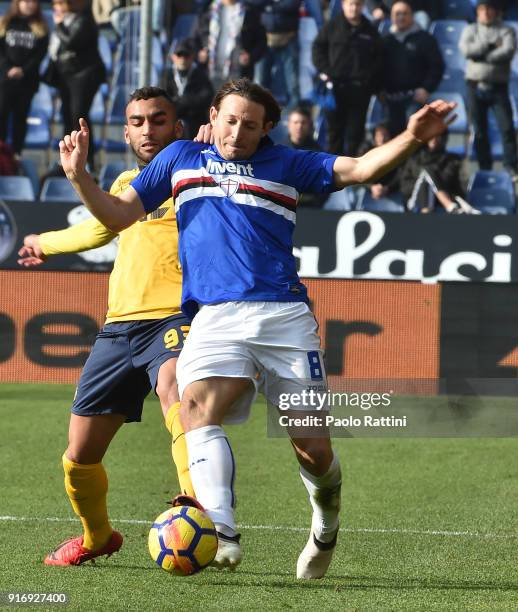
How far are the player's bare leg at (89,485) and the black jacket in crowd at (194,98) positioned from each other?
923 cm

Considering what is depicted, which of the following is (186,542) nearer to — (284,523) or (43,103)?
(284,523)

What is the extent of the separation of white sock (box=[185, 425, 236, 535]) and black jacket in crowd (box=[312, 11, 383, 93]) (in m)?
11.2

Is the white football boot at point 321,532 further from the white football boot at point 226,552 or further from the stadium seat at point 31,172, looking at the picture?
the stadium seat at point 31,172

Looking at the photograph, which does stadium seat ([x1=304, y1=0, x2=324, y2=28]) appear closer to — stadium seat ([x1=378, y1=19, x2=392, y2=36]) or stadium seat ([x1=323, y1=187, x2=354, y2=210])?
stadium seat ([x1=378, y1=19, x2=392, y2=36])

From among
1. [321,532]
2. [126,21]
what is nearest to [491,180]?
[126,21]

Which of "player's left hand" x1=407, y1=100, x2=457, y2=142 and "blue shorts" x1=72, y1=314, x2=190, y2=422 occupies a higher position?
"player's left hand" x1=407, y1=100, x2=457, y2=142

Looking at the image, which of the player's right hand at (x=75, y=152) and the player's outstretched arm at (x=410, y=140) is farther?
the player's right hand at (x=75, y=152)

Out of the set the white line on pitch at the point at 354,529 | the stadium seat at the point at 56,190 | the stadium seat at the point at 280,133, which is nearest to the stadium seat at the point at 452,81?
the stadium seat at the point at 280,133

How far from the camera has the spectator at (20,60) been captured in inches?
607

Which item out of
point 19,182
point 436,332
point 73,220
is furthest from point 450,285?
point 19,182

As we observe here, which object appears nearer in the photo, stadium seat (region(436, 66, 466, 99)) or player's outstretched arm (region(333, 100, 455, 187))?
player's outstretched arm (region(333, 100, 455, 187))

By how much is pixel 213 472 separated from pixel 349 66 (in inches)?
448

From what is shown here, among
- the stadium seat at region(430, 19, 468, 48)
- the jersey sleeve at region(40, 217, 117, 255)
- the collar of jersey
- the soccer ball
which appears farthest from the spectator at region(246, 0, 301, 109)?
the soccer ball

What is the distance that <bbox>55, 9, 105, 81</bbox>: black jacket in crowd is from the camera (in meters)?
15.4
